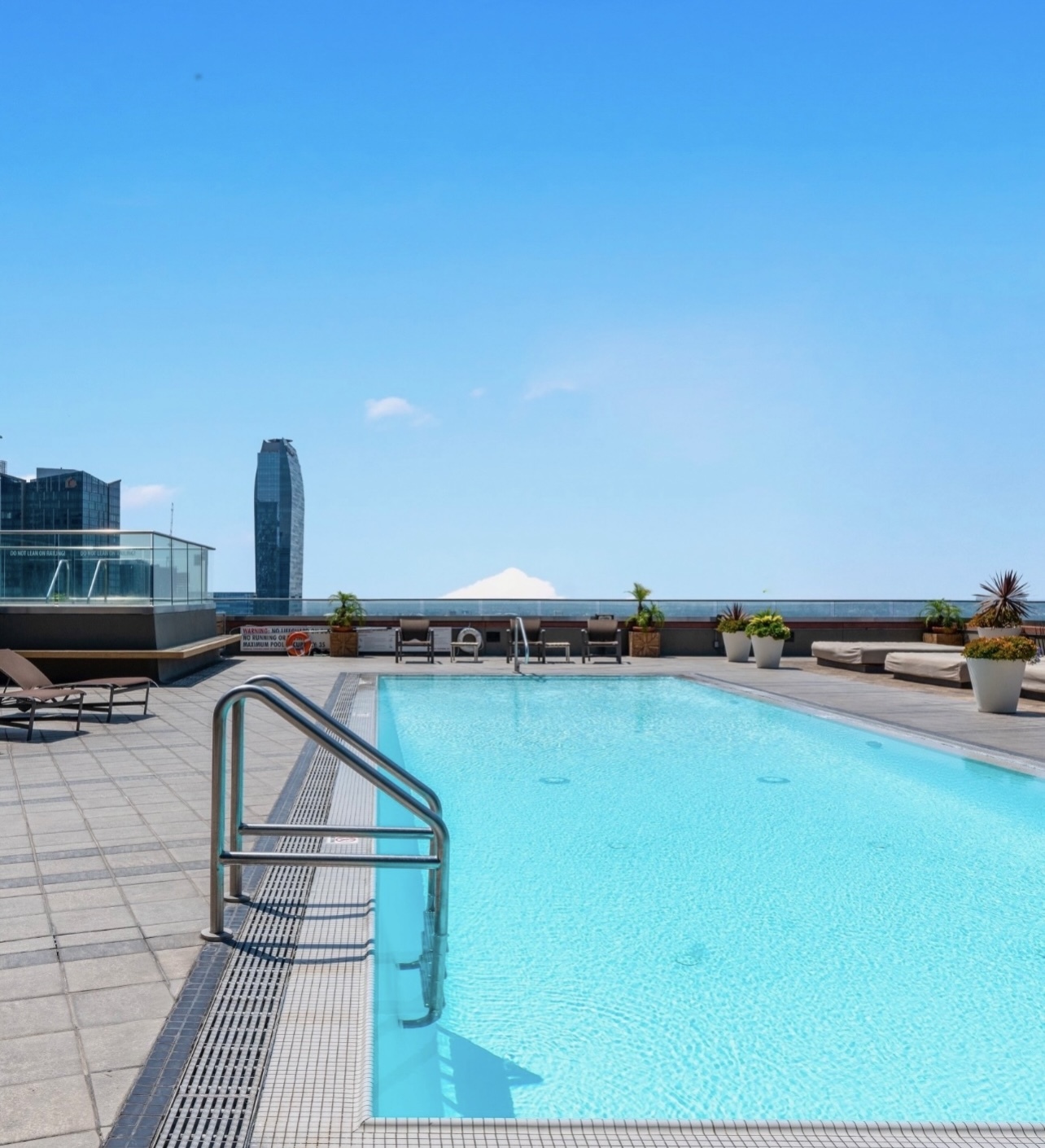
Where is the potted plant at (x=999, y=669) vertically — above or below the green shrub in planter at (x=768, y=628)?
below

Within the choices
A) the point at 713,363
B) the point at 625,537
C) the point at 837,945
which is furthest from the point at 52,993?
the point at 625,537

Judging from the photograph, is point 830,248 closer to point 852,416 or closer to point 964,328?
point 964,328

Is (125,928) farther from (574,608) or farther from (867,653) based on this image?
(574,608)

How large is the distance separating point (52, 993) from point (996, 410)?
Answer: 16398 mm

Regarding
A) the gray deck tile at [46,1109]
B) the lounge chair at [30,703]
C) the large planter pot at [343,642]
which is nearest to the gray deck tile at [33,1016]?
the gray deck tile at [46,1109]

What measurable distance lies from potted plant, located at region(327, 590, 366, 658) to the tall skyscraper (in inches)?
977

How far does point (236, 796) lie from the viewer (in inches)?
135

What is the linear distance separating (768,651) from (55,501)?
1570 centimetres

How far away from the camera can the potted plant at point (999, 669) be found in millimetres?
8859

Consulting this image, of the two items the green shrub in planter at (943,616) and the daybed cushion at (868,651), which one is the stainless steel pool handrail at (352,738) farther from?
the green shrub in planter at (943,616)

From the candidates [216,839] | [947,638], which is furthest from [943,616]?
[216,839]

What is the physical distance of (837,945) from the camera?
12.4ft

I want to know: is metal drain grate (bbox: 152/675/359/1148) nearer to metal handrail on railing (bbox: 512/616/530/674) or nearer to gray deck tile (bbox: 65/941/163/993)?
gray deck tile (bbox: 65/941/163/993)

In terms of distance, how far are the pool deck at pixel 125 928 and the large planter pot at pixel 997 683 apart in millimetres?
583
